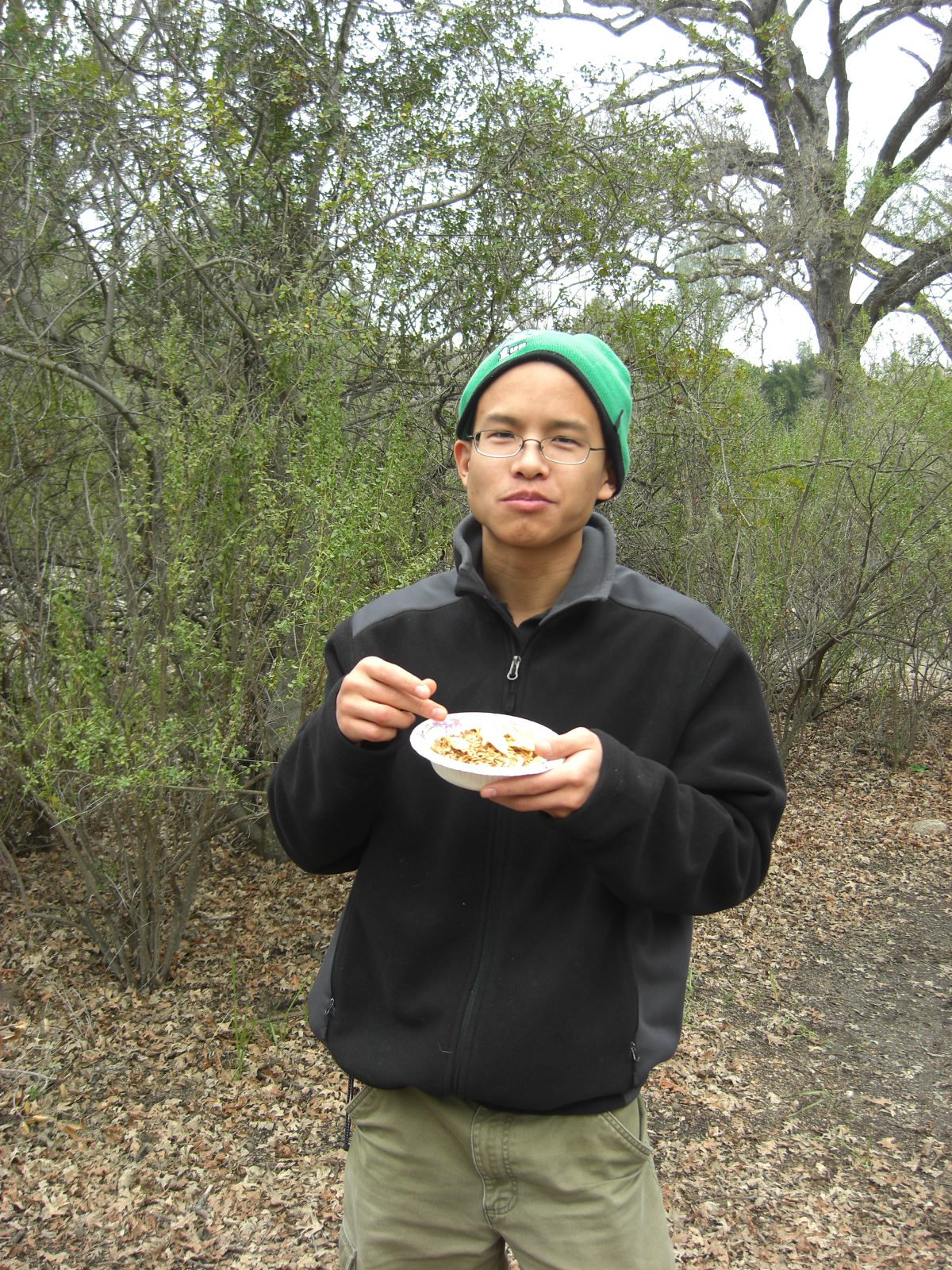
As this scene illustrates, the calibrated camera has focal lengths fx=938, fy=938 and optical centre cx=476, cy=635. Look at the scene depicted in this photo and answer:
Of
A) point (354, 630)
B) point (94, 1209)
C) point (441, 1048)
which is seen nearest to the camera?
point (441, 1048)

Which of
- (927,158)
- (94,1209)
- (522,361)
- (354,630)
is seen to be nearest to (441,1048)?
(354,630)

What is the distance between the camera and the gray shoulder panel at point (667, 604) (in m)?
1.49

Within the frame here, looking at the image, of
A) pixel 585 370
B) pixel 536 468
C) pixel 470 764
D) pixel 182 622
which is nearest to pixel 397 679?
pixel 470 764

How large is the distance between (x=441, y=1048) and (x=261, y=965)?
281 cm

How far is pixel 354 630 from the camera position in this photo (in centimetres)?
162

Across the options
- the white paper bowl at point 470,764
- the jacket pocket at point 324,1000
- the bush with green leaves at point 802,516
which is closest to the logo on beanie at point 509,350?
the white paper bowl at point 470,764

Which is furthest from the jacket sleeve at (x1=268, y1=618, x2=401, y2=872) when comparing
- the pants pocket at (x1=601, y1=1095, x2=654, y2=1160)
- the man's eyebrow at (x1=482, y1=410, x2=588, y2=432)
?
the pants pocket at (x1=601, y1=1095, x2=654, y2=1160)

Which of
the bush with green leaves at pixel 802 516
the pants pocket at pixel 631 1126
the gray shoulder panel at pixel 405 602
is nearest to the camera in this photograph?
the pants pocket at pixel 631 1126

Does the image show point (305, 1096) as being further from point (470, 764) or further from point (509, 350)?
point (509, 350)

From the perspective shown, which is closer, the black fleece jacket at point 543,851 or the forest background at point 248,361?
the black fleece jacket at point 543,851

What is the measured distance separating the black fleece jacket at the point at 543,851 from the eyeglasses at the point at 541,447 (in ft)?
0.60

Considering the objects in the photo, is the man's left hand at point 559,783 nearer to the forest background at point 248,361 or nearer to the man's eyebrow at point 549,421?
the man's eyebrow at point 549,421

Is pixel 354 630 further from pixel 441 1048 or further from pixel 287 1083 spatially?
pixel 287 1083

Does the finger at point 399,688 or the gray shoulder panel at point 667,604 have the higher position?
the gray shoulder panel at point 667,604
